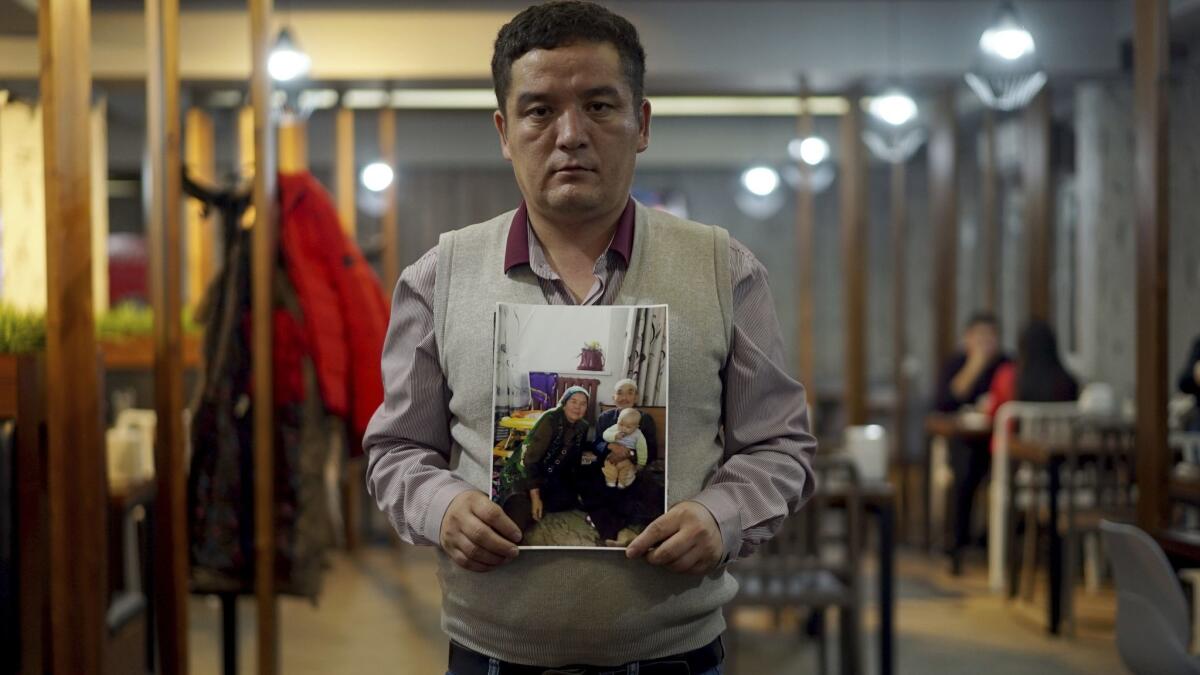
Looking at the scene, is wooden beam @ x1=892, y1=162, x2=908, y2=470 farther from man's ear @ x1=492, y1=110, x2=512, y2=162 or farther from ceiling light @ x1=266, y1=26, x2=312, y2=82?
man's ear @ x1=492, y1=110, x2=512, y2=162

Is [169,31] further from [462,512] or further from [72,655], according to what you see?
[462,512]

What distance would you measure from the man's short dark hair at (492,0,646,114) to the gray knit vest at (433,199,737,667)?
0.16m

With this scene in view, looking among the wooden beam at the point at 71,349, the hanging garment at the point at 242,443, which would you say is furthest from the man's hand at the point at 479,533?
the hanging garment at the point at 242,443

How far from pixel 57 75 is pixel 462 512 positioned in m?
1.88

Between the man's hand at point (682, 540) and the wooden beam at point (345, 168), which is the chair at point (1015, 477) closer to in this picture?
the wooden beam at point (345, 168)

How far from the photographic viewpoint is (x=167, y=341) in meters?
3.27

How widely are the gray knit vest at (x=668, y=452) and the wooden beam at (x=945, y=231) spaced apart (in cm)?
698

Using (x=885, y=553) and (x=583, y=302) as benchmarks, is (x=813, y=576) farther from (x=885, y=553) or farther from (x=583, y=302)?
(x=583, y=302)

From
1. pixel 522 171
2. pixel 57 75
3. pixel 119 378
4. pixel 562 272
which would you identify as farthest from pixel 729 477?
pixel 119 378

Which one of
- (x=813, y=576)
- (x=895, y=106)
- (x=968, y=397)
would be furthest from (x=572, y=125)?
(x=968, y=397)

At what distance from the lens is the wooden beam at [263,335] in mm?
3289

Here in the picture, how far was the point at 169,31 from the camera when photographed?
3328 millimetres

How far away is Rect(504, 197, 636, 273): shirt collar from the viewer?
134 centimetres

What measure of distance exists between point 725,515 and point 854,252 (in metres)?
6.34
